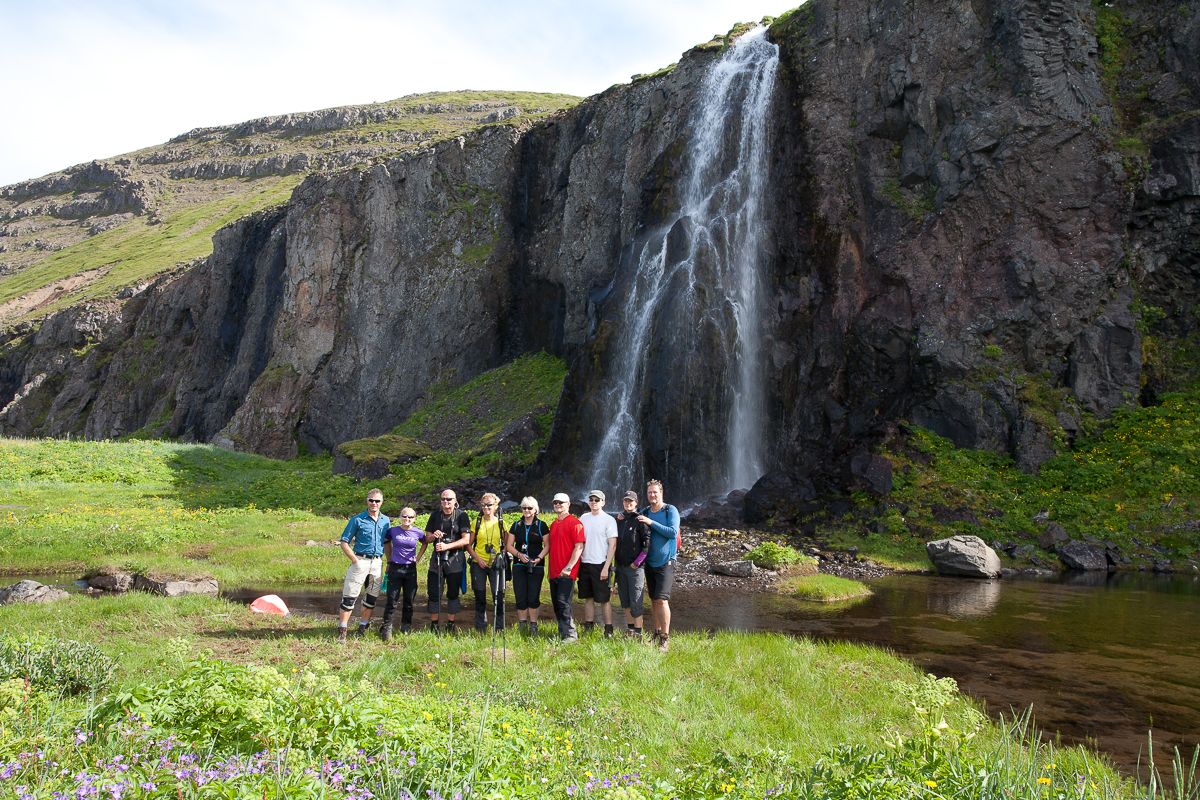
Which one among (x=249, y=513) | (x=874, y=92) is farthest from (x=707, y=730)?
(x=874, y=92)

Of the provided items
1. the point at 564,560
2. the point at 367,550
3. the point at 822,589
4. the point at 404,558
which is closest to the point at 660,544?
the point at 564,560

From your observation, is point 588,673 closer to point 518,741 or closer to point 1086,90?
point 518,741

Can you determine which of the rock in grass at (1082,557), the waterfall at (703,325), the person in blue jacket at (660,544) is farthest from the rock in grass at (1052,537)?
the person in blue jacket at (660,544)

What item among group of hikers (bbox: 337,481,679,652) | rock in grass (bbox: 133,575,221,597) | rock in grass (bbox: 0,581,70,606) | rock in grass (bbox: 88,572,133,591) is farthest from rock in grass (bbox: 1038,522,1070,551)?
rock in grass (bbox: 0,581,70,606)

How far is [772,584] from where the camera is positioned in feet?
52.5

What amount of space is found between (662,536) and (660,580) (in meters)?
0.59

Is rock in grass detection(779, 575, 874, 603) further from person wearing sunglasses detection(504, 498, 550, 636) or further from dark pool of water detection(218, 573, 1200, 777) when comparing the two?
person wearing sunglasses detection(504, 498, 550, 636)

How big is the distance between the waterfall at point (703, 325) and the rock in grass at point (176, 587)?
16404mm

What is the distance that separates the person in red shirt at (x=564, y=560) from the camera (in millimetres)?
9688

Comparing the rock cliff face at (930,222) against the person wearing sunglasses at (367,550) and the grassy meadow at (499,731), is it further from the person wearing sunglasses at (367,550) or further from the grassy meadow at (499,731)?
the grassy meadow at (499,731)

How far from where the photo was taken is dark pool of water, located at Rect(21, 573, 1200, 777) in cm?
780

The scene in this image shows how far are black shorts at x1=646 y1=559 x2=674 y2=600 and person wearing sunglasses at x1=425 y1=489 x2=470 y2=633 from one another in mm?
2682

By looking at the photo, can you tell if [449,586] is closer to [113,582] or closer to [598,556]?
[598,556]

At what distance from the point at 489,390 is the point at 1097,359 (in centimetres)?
2876
